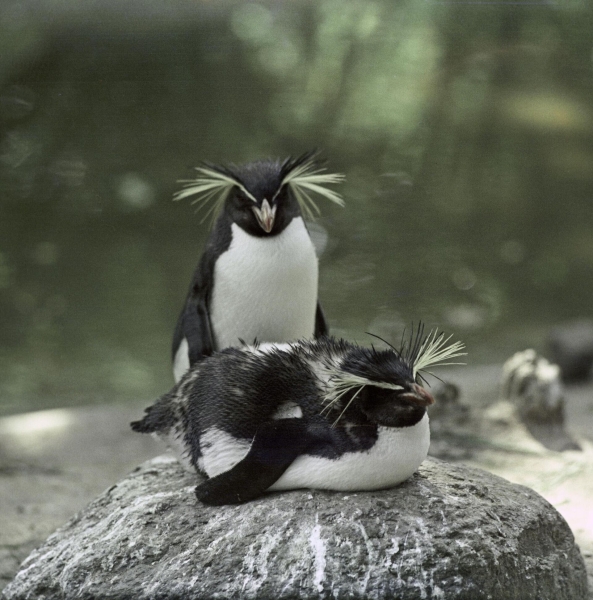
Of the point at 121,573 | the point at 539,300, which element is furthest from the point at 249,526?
the point at 539,300

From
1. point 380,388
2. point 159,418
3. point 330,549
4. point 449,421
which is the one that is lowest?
point 449,421

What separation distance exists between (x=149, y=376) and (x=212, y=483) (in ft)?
11.8

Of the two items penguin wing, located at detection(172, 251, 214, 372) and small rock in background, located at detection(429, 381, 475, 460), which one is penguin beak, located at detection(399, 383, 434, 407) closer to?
penguin wing, located at detection(172, 251, 214, 372)

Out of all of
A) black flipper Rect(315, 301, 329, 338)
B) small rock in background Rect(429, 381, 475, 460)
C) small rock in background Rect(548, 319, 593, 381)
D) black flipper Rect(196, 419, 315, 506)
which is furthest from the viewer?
small rock in background Rect(548, 319, 593, 381)

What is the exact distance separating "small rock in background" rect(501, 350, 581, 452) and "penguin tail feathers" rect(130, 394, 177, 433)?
2.16 m

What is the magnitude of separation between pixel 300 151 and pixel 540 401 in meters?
2.09

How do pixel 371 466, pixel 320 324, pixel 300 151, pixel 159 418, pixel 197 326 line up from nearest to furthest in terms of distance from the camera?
pixel 371 466, pixel 159 418, pixel 197 326, pixel 320 324, pixel 300 151

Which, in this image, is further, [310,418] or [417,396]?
[310,418]

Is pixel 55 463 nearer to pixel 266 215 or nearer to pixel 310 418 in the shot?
pixel 266 215

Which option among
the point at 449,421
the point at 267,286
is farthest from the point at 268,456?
the point at 449,421

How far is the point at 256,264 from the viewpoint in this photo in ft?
9.77

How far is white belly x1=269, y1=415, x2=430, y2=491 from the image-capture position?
2.32 meters

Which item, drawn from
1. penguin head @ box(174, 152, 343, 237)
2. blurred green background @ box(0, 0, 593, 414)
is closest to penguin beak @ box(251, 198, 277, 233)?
penguin head @ box(174, 152, 343, 237)

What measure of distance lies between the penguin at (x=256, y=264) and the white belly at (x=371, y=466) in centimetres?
74
